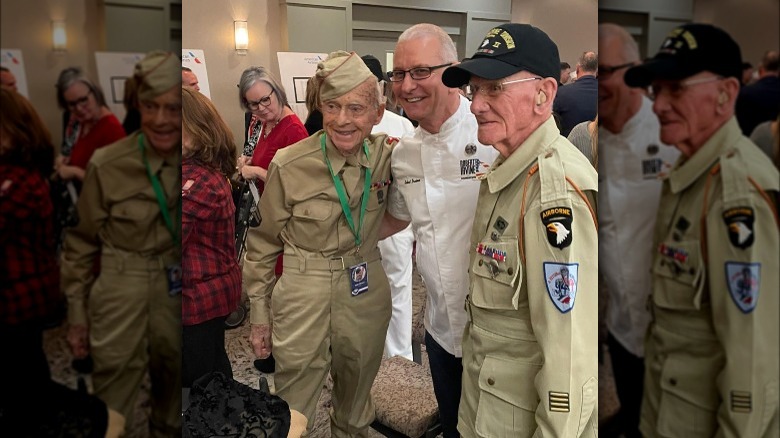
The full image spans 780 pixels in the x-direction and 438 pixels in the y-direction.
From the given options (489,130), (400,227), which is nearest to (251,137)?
(400,227)

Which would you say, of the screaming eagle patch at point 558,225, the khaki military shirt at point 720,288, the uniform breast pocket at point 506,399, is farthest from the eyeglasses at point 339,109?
the khaki military shirt at point 720,288

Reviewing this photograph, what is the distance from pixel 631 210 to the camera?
55cm

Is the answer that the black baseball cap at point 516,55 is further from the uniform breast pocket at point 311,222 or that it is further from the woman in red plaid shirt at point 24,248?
the woman in red plaid shirt at point 24,248

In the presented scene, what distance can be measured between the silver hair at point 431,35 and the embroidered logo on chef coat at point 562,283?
0.47m

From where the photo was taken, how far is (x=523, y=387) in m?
1.11

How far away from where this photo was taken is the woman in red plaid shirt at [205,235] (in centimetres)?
118

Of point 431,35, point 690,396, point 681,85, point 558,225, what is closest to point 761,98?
point 681,85

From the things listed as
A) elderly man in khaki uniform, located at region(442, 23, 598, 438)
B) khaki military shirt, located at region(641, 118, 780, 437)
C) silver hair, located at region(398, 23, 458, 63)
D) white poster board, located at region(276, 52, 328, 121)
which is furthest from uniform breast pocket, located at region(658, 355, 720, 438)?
white poster board, located at region(276, 52, 328, 121)

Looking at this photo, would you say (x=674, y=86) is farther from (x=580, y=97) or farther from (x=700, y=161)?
(x=580, y=97)

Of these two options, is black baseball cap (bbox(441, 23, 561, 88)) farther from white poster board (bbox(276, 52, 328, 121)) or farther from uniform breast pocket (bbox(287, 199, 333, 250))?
uniform breast pocket (bbox(287, 199, 333, 250))

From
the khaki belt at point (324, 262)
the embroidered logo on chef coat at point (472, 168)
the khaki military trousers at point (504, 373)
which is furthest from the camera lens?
the khaki belt at point (324, 262)

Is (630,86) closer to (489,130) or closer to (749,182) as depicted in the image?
(749,182)

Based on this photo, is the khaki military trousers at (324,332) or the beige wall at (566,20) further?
the khaki military trousers at (324,332)

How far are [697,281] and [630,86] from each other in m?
0.18
